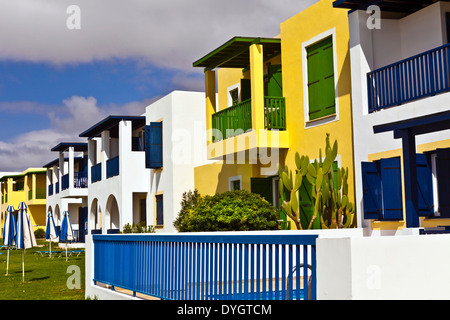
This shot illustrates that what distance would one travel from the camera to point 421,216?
13.7 m

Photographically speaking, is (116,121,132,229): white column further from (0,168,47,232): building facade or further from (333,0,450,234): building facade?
(0,168,47,232): building facade

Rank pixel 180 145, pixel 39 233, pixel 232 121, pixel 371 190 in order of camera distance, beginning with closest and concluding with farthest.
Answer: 1. pixel 371 190
2. pixel 232 121
3. pixel 180 145
4. pixel 39 233

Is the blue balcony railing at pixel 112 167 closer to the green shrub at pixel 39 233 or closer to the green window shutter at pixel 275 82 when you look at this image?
the green window shutter at pixel 275 82

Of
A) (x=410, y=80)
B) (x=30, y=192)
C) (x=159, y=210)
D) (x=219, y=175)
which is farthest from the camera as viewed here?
(x=30, y=192)

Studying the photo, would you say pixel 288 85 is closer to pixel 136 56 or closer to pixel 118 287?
pixel 136 56

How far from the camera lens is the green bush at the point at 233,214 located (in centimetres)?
1734

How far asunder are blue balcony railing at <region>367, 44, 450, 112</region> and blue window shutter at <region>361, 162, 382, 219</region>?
1419 millimetres

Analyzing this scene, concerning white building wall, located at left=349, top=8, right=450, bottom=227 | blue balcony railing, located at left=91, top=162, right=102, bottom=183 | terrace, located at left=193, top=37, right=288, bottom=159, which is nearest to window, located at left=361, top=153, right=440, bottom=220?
white building wall, located at left=349, top=8, right=450, bottom=227

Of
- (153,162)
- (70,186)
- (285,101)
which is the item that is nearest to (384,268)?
(285,101)

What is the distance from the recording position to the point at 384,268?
236 inches

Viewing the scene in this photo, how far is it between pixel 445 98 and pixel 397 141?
2366 mm

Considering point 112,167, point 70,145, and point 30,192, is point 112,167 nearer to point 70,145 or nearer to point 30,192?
point 70,145

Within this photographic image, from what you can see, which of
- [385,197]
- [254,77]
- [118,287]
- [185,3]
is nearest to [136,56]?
[185,3]

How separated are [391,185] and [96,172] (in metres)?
25.7
